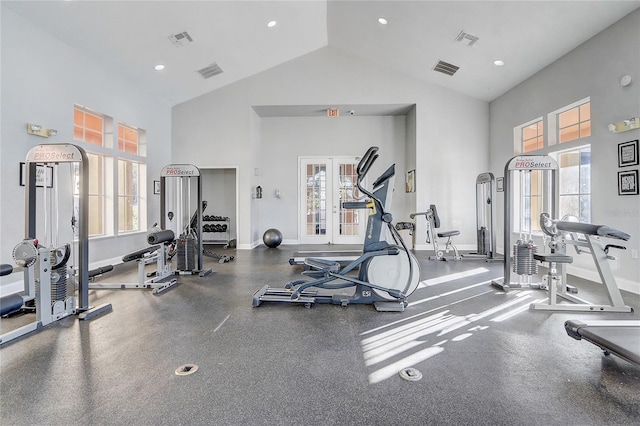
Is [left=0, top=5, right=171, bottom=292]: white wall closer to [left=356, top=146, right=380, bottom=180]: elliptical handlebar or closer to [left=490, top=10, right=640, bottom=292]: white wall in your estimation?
[left=356, top=146, right=380, bottom=180]: elliptical handlebar

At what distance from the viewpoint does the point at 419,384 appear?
2035 mm

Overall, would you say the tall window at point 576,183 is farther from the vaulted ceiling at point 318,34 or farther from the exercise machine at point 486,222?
the vaulted ceiling at point 318,34

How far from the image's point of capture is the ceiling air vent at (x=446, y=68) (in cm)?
671

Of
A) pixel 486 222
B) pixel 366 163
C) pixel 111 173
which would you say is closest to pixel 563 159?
pixel 486 222

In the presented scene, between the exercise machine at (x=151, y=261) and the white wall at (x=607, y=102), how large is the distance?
240 inches

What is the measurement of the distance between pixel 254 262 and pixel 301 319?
333 centimetres

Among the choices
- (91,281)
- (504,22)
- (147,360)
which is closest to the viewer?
(147,360)

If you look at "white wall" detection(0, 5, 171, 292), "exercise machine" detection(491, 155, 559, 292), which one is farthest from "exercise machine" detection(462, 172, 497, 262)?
"white wall" detection(0, 5, 171, 292)

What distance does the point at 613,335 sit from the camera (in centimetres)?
225

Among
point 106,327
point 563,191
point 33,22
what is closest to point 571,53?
point 563,191

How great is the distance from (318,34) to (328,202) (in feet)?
13.7

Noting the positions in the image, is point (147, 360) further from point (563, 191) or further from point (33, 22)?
point (563, 191)

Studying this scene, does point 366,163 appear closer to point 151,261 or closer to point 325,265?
point 325,265

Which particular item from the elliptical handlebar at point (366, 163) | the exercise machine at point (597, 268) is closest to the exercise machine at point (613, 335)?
the exercise machine at point (597, 268)
